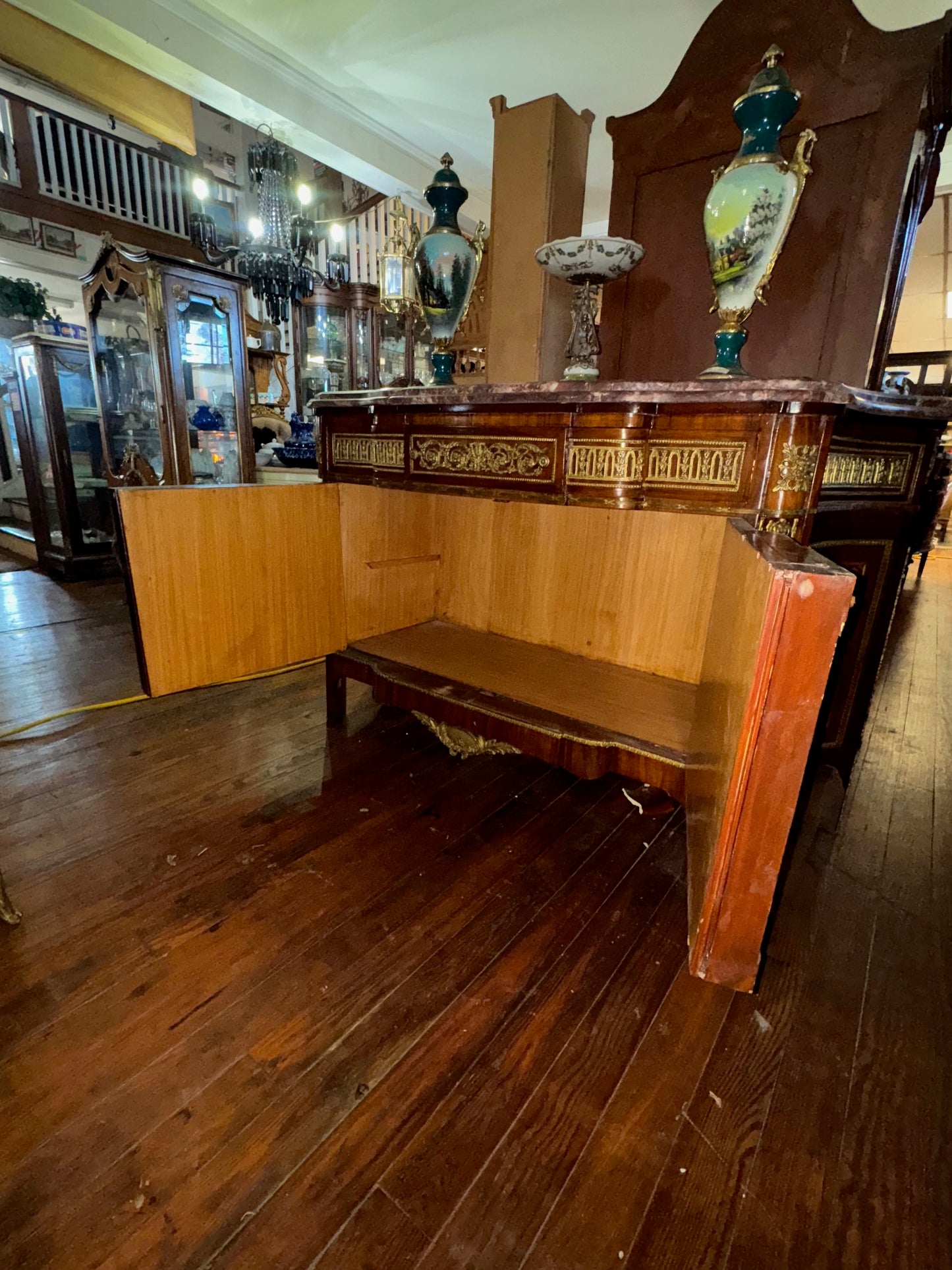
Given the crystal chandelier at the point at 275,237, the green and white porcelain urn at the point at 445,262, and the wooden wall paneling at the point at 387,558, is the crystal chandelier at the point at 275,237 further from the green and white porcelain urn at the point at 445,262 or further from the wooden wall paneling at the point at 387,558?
the wooden wall paneling at the point at 387,558

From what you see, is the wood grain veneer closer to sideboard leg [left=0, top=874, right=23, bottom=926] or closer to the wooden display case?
sideboard leg [left=0, top=874, right=23, bottom=926]

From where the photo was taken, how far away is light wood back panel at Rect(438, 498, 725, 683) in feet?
4.93

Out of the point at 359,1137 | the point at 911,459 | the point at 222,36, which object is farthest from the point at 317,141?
the point at 359,1137

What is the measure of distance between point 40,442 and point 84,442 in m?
0.24

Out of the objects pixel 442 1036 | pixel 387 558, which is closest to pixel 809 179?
pixel 387 558

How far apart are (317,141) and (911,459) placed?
2.91 meters

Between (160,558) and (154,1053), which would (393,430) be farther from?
(154,1053)

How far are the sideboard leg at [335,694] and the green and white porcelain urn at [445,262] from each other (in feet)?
2.62

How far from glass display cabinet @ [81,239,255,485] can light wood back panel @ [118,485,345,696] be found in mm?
1773

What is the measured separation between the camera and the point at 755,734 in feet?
2.18

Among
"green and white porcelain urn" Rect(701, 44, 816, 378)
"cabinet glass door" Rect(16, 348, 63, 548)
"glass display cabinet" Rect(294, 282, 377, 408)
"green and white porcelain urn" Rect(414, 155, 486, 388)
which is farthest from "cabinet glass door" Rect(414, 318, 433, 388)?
"green and white porcelain urn" Rect(701, 44, 816, 378)

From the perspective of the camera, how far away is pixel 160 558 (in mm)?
1229

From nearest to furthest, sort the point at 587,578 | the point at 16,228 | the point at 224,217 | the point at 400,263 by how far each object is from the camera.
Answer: the point at 400,263
the point at 587,578
the point at 16,228
the point at 224,217

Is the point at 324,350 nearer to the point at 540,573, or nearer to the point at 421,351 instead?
the point at 421,351
